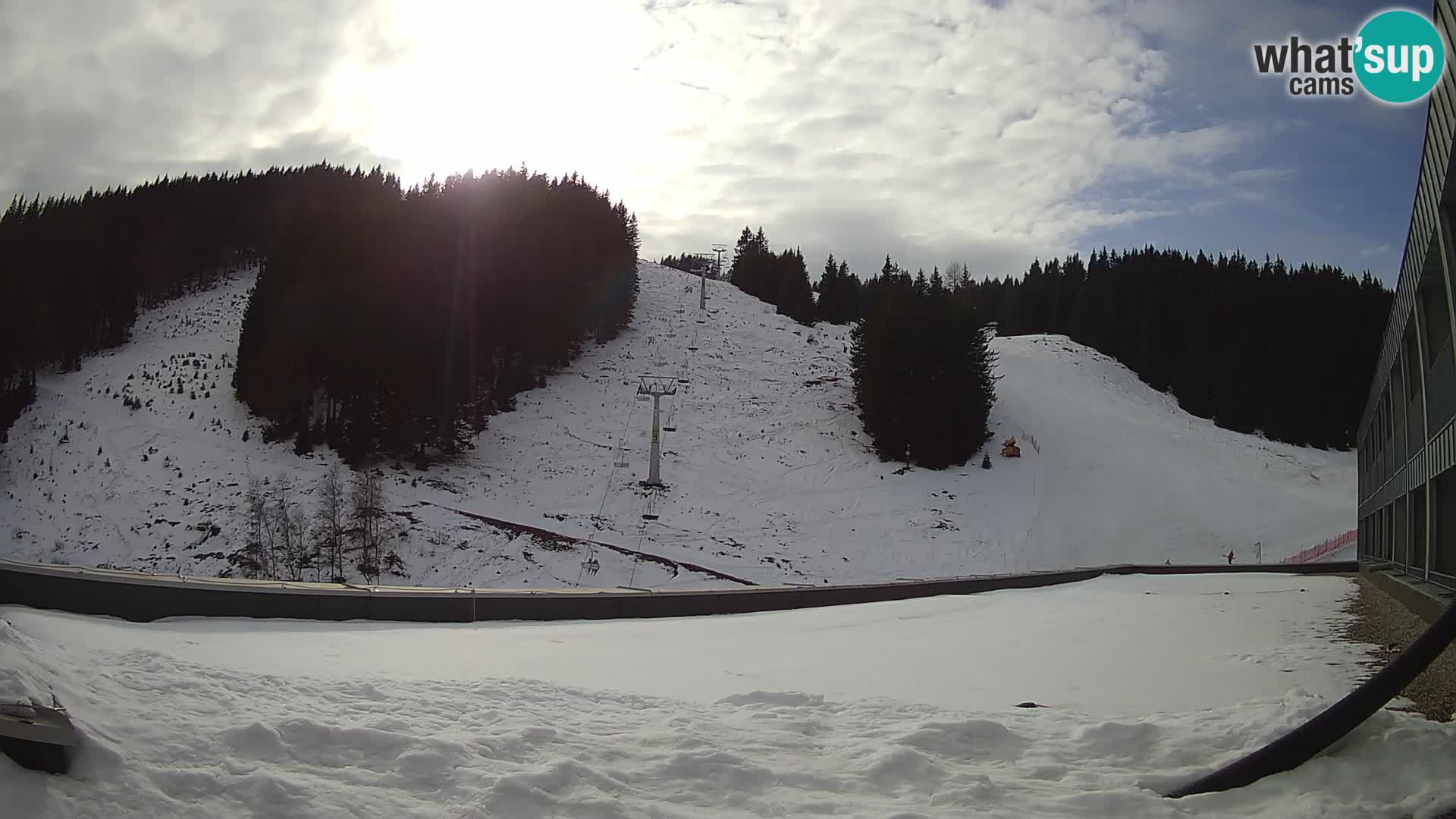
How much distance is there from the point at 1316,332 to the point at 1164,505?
1272 inches

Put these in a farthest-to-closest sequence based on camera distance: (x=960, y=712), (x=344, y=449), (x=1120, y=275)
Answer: (x=1120, y=275) < (x=344, y=449) < (x=960, y=712)

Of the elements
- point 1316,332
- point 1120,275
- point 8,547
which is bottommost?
point 8,547

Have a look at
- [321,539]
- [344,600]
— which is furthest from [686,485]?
[344,600]

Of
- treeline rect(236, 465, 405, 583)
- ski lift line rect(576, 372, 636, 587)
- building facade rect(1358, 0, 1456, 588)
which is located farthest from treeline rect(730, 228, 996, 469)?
building facade rect(1358, 0, 1456, 588)

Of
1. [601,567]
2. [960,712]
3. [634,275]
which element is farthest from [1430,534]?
[634,275]

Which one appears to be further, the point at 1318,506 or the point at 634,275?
the point at 634,275

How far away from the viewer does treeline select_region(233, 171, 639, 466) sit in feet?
105

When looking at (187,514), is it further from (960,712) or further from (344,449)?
(960,712)

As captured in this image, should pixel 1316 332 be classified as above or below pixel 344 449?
above

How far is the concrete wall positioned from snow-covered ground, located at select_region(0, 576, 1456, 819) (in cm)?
106

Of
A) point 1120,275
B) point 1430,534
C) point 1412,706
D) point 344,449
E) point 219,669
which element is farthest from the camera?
point 1120,275

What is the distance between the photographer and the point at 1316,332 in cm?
5675

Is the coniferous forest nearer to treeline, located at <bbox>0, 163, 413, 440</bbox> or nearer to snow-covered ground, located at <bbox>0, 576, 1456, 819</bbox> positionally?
treeline, located at <bbox>0, 163, 413, 440</bbox>

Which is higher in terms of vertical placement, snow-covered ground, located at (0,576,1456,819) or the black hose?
the black hose
